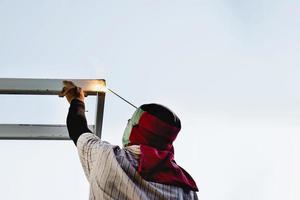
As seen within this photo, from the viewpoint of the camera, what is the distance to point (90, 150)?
2281 mm

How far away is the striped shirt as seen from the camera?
2152 millimetres

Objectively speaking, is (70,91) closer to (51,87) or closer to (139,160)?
(51,87)

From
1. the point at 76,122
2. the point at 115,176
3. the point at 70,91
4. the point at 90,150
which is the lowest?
the point at 115,176

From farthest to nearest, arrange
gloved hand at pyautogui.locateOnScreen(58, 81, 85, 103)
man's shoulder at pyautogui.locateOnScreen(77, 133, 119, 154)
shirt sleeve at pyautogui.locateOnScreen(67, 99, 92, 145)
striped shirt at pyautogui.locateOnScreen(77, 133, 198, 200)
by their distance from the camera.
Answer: gloved hand at pyautogui.locateOnScreen(58, 81, 85, 103), shirt sleeve at pyautogui.locateOnScreen(67, 99, 92, 145), man's shoulder at pyautogui.locateOnScreen(77, 133, 119, 154), striped shirt at pyautogui.locateOnScreen(77, 133, 198, 200)

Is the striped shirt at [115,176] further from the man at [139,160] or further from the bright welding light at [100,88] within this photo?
the bright welding light at [100,88]

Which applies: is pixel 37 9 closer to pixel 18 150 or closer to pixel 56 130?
pixel 18 150

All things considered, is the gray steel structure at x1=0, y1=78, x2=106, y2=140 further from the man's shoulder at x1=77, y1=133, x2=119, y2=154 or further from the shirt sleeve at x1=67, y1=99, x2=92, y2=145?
the man's shoulder at x1=77, y1=133, x2=119, y2=154

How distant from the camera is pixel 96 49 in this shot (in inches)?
159

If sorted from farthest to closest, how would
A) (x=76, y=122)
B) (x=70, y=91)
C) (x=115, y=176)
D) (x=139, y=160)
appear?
(x=70, y=91)
(x=76, y=122)
(x=139, y=160)
(x=115, y=176)

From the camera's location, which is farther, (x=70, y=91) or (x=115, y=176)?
(x=70, y=91)

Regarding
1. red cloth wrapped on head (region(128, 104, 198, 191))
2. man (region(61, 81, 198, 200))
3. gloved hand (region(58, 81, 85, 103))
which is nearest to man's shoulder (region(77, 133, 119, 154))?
man (region(61, 81, 198, 200))

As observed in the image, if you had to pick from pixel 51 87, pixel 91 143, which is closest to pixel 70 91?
pixel 51 87

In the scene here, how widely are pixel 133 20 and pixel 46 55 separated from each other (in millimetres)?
913

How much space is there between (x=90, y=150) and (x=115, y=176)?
0.20m
